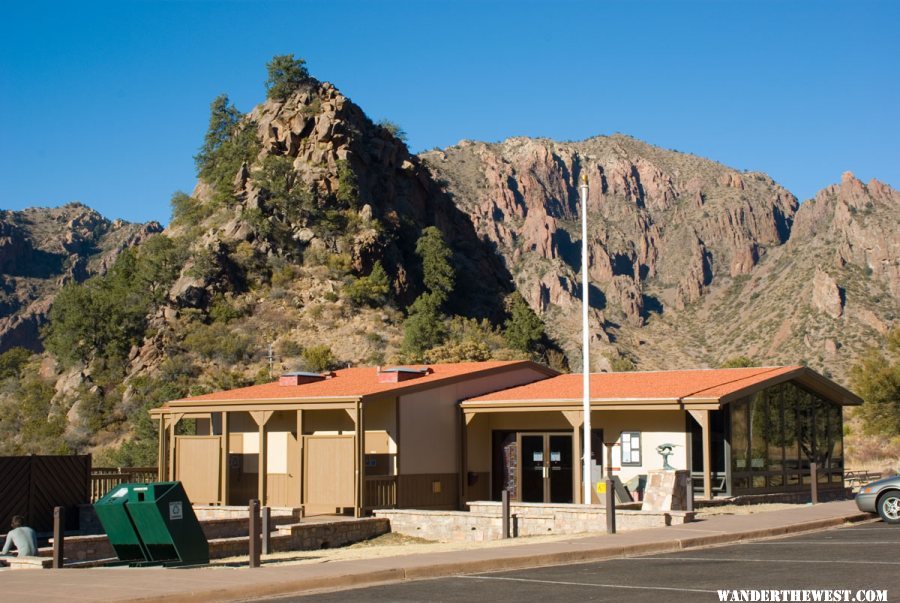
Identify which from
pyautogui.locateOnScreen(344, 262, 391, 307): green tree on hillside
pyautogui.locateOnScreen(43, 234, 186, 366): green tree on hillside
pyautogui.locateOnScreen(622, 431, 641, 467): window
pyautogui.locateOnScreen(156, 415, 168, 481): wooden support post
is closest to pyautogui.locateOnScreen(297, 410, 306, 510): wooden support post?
pyautogui.locateOnScreen(156, 415, 168, 481): wooden support post

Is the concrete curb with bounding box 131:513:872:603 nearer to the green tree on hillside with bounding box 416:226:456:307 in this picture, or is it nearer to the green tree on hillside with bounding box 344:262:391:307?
Answer: the green tree on hillside with bounding box 344:262:391:307

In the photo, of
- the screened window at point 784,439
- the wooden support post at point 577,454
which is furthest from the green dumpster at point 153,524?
A: the screened window at point 784,439

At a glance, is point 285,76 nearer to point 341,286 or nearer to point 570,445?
point 341,286

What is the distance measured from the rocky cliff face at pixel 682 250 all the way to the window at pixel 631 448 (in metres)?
74.1

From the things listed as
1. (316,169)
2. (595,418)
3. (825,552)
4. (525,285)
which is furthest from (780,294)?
(825,552)

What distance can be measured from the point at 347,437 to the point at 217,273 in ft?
161

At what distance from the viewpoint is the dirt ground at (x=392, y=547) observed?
1947 cm

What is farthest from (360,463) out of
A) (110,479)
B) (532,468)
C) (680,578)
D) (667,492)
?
(680,578)

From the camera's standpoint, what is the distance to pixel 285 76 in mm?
91438

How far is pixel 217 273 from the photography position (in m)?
75.1

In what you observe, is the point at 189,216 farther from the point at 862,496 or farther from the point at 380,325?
the point at 862,496

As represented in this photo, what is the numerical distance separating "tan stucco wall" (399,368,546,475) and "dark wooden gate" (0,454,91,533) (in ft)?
27.0

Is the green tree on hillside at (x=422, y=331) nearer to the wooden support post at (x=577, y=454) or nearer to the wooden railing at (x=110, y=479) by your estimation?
the wooden railing at (x=110, y=479)

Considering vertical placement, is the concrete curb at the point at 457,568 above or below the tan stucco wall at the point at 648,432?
below
